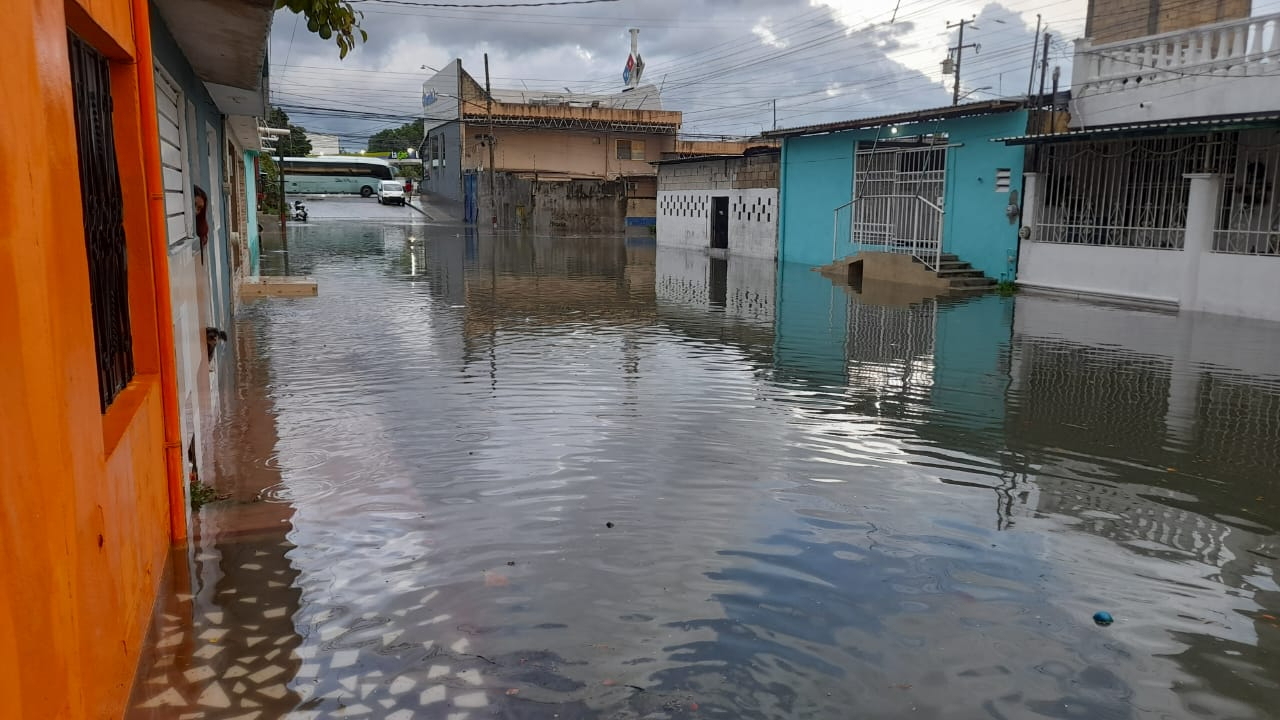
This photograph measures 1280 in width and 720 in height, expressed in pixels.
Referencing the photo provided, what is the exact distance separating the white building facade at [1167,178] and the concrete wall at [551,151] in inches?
1361

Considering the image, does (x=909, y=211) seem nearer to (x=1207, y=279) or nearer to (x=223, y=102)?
(x=1207, y=279)

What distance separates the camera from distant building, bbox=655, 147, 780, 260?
2902cm

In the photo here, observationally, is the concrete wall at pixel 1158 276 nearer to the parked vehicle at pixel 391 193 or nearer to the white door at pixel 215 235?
the white door at pixel 215 235

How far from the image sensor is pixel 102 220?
3955 mm

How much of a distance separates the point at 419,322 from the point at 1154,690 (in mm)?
10975

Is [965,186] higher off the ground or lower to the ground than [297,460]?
higher

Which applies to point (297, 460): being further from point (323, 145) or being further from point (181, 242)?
point (323, 145)

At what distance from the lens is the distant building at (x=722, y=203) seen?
2902 cm

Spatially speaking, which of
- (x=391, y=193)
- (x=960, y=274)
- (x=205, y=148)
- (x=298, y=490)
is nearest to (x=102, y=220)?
(x=298, y=490)

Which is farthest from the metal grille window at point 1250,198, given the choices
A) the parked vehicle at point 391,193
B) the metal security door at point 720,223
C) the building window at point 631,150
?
the parked vehicle at point 391,193

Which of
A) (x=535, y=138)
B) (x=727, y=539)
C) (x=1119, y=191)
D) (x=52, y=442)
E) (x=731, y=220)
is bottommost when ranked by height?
(x=727, y=539)

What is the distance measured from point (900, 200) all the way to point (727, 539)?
19491mm

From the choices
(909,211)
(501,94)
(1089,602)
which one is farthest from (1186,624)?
(501,94)

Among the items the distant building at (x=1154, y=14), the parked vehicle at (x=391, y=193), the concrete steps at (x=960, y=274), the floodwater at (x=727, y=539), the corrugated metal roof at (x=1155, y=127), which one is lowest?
the floodwater at (x=727, y=539)
